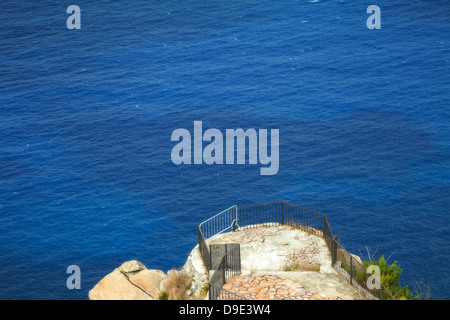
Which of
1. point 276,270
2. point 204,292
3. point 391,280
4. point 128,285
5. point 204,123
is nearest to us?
point 204,292

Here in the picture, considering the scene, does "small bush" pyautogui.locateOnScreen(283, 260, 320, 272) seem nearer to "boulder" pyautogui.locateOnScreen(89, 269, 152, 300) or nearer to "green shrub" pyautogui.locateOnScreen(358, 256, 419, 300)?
"green shrub" pyautogui.locateOnScreen(358, 256, 419, 300)

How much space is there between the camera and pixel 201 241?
141ft

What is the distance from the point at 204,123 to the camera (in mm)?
98562

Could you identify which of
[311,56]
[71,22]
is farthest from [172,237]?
[71,22]

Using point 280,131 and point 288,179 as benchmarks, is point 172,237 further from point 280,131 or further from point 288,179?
point 280,131

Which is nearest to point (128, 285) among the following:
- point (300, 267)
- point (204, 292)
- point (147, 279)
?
point (147, 279)

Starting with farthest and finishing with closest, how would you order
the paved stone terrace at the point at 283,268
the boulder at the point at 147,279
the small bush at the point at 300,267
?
the boulder at the point at 147,279
the small bush at the point at 300,267
the paved stone terrace at the point at 283,268

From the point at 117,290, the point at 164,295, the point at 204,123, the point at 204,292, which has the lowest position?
the point at 117,290

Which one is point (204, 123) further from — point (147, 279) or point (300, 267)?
point (300, 267)

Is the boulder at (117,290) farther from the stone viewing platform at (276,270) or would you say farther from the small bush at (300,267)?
the small bush at (300,267)

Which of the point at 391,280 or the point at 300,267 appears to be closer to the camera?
the point at 300,267

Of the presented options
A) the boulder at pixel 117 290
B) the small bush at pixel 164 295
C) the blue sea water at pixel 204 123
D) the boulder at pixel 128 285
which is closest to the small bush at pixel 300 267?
the small bush at pixel 164 295

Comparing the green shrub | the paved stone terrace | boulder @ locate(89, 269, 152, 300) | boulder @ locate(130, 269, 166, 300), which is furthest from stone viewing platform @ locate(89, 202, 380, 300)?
boulder @ locate(89, 269, 152, 300)

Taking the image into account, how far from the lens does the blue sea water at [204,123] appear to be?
74188mm
